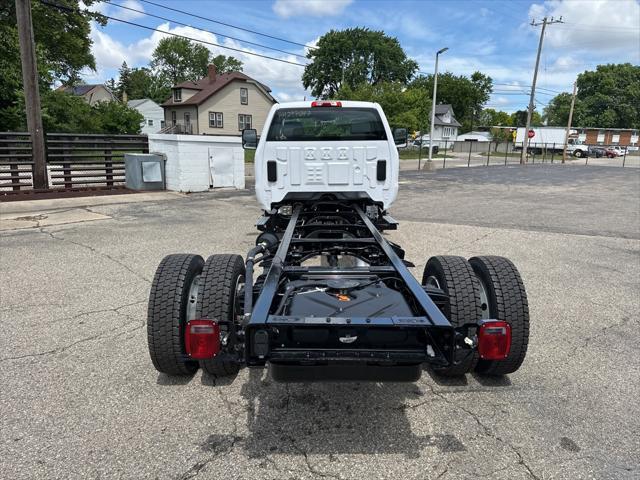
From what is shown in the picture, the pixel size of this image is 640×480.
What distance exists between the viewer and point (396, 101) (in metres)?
45.8

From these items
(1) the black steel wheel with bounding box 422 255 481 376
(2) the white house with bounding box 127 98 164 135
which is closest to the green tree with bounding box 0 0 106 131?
(1) the black steel wheel with bounding box 422 255 481 376

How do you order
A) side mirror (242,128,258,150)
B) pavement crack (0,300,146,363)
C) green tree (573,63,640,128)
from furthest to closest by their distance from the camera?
green tree (573,63,640,128), side mirror (242,128,258,150), pavement crack (0,300,146,363)

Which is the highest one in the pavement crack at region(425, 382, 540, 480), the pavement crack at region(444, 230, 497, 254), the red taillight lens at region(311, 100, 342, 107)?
the red taillight lens at region(311, 100, 342, 107)

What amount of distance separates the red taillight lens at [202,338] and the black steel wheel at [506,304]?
1.72m

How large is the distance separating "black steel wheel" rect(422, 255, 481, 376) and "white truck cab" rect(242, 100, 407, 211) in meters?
2.84

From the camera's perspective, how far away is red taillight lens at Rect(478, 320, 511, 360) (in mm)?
2438

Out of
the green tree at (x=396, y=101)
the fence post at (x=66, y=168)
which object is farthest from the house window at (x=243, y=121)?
the fence post at (x=66, y=168)

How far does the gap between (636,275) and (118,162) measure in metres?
13.4

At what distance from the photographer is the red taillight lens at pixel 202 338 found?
95.7 inches

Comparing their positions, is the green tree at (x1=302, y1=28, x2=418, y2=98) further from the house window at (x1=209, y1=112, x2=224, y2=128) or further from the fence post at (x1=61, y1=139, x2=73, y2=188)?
the fence post at (x1=61, y1=139, x2=73, y2=188)

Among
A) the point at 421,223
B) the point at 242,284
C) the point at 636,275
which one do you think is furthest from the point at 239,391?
the point at 421,223

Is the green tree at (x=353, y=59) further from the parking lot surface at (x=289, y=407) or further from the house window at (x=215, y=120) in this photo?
the parking lot surface at (x=289, y=407)

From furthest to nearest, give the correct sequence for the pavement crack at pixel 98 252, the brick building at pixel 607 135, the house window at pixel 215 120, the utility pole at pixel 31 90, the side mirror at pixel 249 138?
the brick building at pixel 607 135 → the house window at pixel 215 120 → the utility pole at pixel 31 90 → the side mirror at pixel 249 138 → the pavement crack at pixel 98 252

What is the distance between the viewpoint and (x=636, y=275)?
628cm
